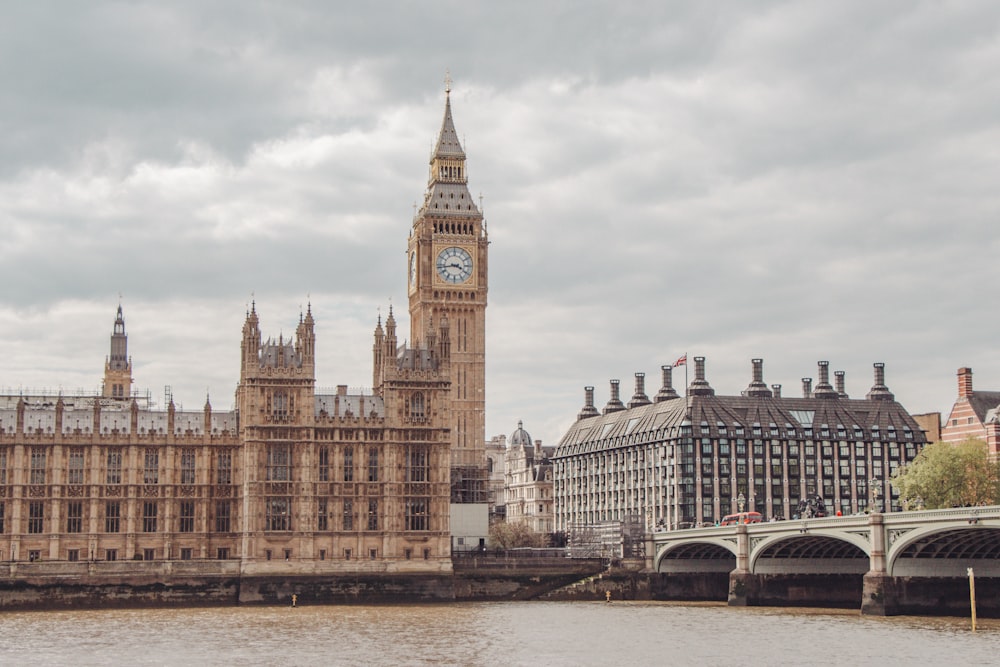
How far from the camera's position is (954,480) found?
418 ft

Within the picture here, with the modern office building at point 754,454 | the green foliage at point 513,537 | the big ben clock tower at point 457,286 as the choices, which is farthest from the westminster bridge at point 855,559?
the green foliage at point 513,537

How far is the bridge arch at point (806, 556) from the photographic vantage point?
107 m

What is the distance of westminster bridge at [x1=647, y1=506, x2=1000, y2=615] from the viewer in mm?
91188

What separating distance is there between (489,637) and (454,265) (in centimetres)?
6832

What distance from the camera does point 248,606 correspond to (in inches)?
4380

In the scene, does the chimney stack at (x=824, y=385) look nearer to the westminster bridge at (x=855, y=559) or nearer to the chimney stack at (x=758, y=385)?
the chimney stack at (x=758, y=385)

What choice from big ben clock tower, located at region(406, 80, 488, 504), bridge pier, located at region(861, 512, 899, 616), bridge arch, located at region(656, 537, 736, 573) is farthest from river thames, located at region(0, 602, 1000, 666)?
big ben clock tower, located at region(406, 80, 488, 504)

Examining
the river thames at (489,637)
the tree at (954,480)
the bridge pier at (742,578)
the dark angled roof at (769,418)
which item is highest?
the dark angled roof at (769,418)

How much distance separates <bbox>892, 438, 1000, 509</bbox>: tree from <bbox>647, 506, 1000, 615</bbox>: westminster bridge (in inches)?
736

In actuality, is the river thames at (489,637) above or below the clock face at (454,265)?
below

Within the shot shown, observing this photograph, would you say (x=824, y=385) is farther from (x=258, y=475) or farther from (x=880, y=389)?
(x=258, y=475)

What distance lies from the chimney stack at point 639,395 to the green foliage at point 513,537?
23471 millimetres

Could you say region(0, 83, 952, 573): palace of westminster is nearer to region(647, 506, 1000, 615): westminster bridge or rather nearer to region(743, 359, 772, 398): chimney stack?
region(647, 506, 1000, 615): westminster bridge

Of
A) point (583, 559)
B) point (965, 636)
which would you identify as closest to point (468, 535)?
point (583, 559)
